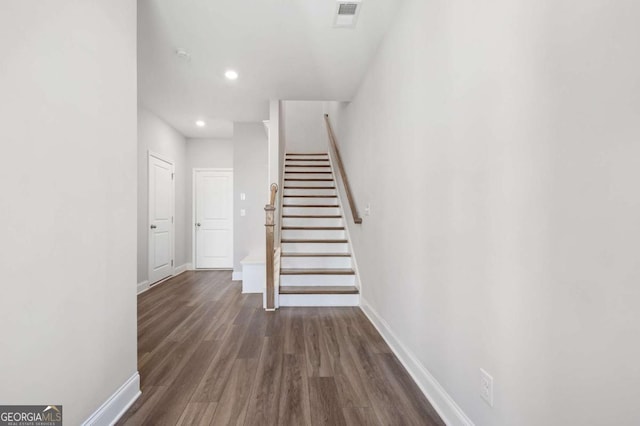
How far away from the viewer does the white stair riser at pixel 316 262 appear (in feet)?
12.8

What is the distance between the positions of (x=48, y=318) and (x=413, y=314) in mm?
1848

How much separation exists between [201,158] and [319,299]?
4.03 metres

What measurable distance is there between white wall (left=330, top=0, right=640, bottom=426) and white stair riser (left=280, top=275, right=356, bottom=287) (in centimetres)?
172

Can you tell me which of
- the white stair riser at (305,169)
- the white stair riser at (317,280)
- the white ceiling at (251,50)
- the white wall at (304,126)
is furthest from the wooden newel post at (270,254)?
the white wall at (304,126)

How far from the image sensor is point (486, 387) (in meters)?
1.21

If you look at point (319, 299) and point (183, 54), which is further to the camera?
point (319, 299)

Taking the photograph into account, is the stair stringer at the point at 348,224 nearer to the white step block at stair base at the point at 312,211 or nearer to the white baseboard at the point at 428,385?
the white step block at stair base at the point at 312,211

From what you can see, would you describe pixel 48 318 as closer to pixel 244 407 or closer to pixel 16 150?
pixel 16 150

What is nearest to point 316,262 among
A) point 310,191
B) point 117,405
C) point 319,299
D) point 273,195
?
point 319,299

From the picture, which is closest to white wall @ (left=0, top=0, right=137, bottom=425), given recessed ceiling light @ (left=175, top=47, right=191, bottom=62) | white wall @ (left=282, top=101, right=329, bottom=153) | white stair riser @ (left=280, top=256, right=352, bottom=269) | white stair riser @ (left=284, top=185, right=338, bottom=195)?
recessed ceiling light @ (left=175, top=47, right=191, bottom=62)

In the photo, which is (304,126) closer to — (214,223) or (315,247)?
(214,223)

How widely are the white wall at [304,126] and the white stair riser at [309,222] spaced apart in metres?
2.97

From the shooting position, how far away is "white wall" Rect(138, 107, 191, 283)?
4285mm

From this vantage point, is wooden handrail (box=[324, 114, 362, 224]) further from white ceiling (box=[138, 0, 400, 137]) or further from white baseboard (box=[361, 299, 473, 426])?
white baseboard (box=[361, 299, 473, 426])
